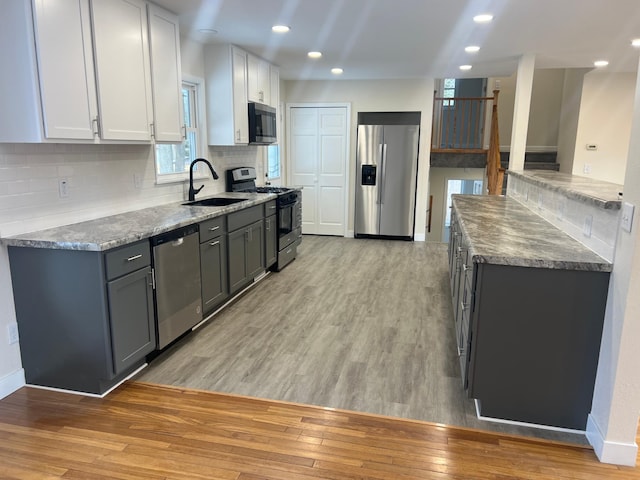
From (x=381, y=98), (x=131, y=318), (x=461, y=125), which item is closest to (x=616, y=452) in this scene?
(x=131, y=318)

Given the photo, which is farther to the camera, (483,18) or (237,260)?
(237,260)

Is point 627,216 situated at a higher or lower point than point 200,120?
lower

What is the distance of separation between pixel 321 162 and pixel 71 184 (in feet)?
15.4

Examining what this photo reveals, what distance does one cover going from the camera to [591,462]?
212 centimetres

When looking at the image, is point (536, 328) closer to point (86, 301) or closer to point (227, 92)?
point (86, 301)

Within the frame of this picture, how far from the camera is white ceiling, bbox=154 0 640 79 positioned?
329 centimetres

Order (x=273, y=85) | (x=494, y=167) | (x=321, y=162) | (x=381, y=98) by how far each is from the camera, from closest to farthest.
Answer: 1. (x=273, y=85)
2. (x=494, y=167)
3. (x=381, y=98)
4. (x=321, y=162)

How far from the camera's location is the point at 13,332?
263 cm

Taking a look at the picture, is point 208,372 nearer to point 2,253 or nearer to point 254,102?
point 2,253

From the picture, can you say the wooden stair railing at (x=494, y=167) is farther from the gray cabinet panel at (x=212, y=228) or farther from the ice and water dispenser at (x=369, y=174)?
the gray cabinet panel at (x=212, y=228)

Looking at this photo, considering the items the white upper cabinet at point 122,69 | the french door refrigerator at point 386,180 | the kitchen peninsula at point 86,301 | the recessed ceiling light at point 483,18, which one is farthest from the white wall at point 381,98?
the kitchen peninsula at point 86,301

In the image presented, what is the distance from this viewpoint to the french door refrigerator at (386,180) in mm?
6840

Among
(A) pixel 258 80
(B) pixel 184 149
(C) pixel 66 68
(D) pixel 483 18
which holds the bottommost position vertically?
(B) pixel 184 149

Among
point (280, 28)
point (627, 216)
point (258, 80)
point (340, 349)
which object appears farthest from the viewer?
point (258, 80)
